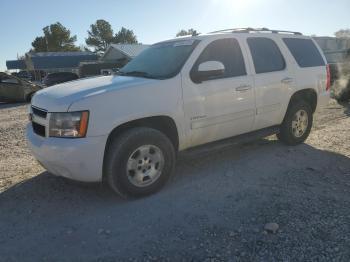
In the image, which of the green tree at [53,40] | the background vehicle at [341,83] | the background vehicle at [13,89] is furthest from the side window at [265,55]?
the green tree at [53,40]

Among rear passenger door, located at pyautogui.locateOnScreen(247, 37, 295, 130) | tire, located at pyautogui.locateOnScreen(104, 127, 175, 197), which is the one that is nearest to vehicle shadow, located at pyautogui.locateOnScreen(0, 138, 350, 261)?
tire, located at pyautogui.locateOnScreen(104, 127, 175, 197)

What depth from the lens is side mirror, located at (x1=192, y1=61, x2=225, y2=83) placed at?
4.36m

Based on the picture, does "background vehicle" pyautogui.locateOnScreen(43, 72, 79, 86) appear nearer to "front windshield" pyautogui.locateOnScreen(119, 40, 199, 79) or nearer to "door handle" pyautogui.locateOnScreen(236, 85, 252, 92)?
"front windshield" pyautogui.locateOnScreen(119, 40, 199, 79)

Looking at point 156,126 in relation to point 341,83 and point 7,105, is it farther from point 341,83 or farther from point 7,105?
point 7,105

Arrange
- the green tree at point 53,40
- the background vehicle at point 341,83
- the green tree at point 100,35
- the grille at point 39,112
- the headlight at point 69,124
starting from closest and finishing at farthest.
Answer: the headlight at point 69,124, the grille at point 39,112, the background vehicle at point 341,83, the green tree at point 53,40, the green tree at point 100,35

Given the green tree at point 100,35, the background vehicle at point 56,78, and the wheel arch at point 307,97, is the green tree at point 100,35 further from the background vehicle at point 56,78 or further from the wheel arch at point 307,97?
the wheel arch at point 307,97

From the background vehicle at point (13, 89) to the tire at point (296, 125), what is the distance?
13.6 metres

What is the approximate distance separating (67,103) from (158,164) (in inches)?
50.7

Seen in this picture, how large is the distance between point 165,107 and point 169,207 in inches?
45.7

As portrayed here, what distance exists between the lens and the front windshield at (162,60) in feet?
14.9

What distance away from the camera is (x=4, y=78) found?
16.1m

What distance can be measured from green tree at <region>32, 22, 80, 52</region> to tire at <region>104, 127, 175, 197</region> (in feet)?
257

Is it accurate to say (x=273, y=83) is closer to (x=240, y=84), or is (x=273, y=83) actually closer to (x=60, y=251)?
(x=240, y=84)

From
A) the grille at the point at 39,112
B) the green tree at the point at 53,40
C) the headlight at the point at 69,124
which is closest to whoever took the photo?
the headlight at the point at 69,124
